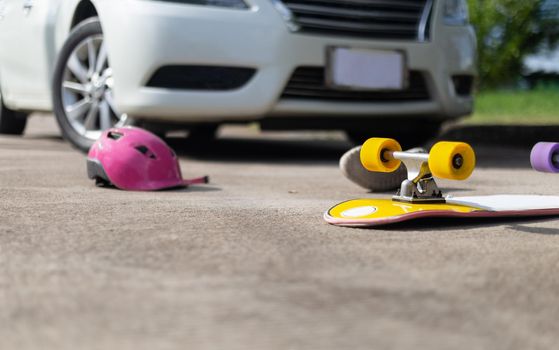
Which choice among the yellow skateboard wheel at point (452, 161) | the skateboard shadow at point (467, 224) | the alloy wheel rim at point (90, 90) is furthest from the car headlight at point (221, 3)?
the yellow skateboard wheel at point (452, 161)

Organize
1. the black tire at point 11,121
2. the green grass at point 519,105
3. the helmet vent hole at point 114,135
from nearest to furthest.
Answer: the helmet vent hole at point 114,135, the black tire at point 11,121, the green grass at point 519,105

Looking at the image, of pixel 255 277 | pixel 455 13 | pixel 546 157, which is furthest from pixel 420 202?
pixel 455 13

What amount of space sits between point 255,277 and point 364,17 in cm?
334

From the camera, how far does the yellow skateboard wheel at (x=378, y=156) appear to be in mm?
2920

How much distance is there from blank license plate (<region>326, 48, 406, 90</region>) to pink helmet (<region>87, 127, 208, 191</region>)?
1288 mm

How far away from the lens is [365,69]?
16.7 ft

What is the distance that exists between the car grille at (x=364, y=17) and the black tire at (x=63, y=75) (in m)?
1.02

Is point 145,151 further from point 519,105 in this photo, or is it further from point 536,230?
point 519,105

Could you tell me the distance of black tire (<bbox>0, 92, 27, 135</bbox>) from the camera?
691cm

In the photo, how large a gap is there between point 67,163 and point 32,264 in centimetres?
277

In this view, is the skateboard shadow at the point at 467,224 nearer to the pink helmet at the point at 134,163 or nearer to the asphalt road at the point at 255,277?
the asphalt road at the point at 255,277

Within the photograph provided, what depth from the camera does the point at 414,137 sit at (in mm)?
6027

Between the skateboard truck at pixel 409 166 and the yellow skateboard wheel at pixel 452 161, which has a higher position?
the yellow skateboard wheel at pixel 452 161

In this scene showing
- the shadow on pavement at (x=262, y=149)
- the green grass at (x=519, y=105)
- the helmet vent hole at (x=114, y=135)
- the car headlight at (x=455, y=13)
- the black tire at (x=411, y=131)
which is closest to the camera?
the helmet vent hole at (x=114, y=135)
